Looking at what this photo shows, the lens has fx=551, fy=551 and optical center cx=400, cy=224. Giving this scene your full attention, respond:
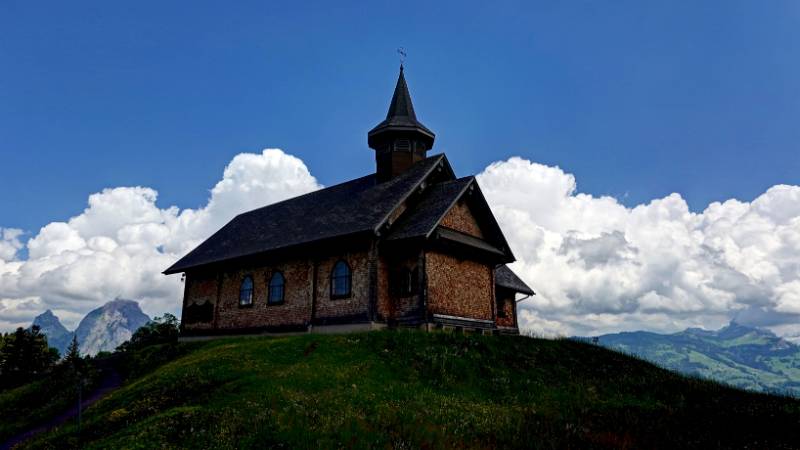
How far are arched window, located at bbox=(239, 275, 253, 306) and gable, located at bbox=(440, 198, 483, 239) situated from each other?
1074 centimetres

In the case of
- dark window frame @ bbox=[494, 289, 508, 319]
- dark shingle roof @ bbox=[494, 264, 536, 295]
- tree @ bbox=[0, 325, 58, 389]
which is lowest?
tree @ bbox=[0, 325, 58, 389]

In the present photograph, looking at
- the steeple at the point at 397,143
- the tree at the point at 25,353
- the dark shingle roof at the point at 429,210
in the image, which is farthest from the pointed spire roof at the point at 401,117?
the tree at the point at 25,353

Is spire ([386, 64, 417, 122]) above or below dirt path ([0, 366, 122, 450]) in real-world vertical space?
above

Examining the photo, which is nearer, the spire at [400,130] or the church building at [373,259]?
the church building at [373,259]

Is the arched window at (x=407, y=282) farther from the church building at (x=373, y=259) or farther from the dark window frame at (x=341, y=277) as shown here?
the dark window frame at (x=341, y=277)

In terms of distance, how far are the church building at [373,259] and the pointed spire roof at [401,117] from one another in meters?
0.09

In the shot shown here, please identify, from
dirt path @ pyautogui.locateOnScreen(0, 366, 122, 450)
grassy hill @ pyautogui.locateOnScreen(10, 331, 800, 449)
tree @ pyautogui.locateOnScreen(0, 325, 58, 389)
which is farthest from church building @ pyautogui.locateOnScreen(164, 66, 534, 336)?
tree @ pyautogui.locateOnScreen(0, 325, 58, 389)

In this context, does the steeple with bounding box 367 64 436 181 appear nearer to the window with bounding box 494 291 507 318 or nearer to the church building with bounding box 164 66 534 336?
the church building with bounding box 164 66 534 336

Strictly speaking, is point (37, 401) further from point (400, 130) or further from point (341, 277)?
point (400, 130)

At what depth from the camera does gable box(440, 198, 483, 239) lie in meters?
25.6

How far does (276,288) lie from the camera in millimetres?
26922

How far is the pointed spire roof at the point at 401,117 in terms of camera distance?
30953 mm

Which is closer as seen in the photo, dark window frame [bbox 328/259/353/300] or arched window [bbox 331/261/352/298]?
dark window frame [bbox 328/259/353/300]

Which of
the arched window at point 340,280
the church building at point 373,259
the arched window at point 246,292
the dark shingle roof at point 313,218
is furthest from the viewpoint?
the arched window at point 246,292
